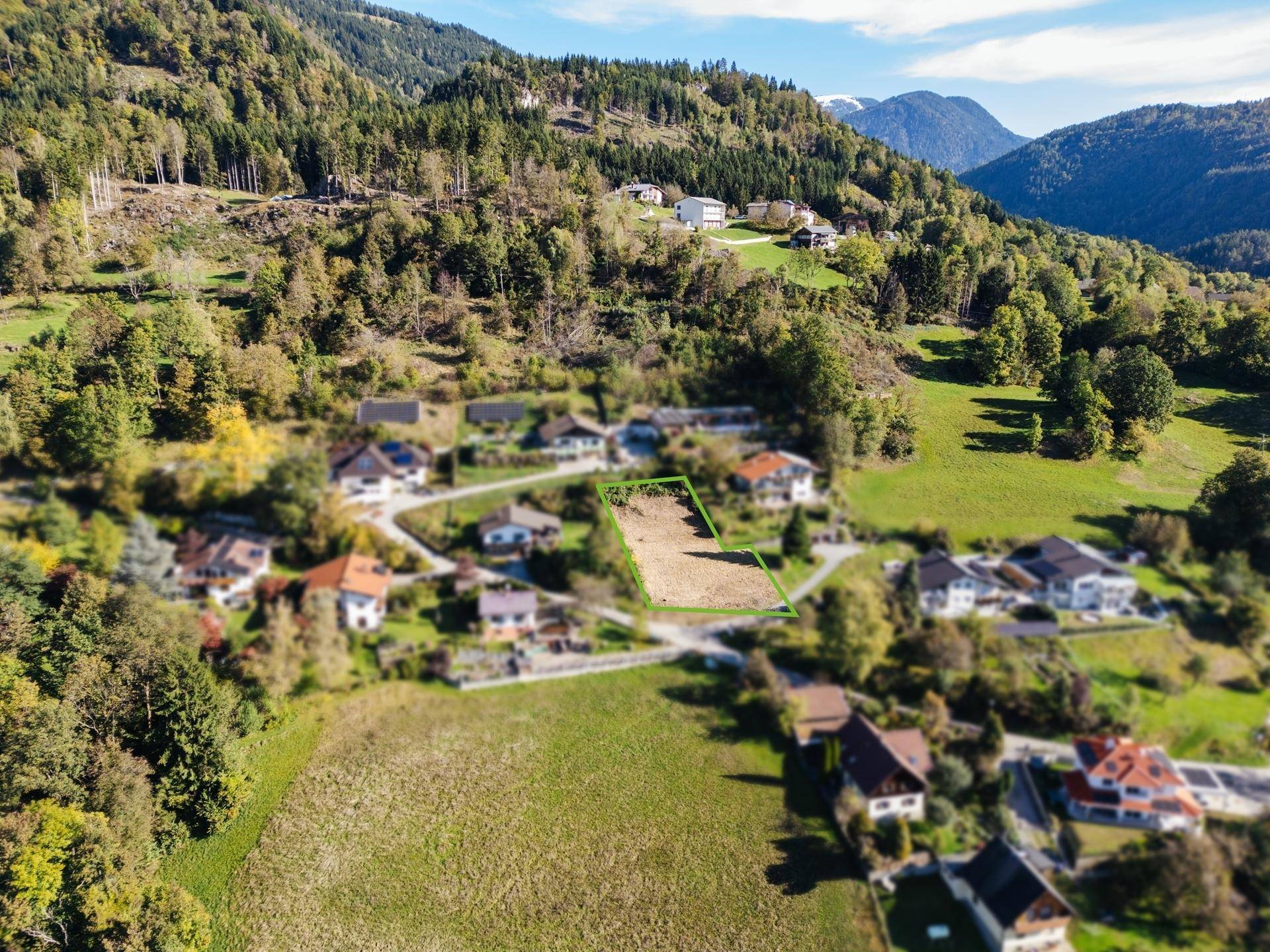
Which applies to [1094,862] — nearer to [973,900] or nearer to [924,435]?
[973,900]

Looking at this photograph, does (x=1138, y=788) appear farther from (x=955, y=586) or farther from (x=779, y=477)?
(x=779, y=477)

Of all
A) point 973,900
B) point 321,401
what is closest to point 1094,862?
point 973,900

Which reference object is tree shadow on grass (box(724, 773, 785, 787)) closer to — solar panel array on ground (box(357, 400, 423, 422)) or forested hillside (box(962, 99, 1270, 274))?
solar panel array on ground (box(357, 400, 423, 422))

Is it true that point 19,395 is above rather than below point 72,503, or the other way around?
above

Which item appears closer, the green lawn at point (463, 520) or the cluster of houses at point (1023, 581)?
the cluster of houses at point (1023, 581)

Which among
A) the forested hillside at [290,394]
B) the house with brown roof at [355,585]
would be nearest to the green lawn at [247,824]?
the forested hillside at [290,394]

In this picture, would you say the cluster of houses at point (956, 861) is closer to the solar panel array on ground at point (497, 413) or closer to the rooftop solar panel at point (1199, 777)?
the rooftop solar panel at point (1199, 777)

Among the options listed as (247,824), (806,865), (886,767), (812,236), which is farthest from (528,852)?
(812,236)

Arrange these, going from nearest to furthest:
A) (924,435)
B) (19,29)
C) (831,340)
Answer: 1. (831,340)
2. (924,435)
3. (19,29)
